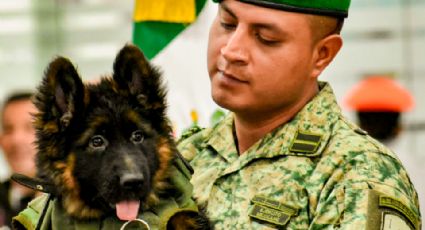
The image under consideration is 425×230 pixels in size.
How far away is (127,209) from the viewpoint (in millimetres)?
2918

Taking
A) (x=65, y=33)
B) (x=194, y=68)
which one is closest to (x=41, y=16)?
(x=65, y=33)

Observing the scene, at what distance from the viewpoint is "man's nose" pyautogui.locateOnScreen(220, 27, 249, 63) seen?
298cm

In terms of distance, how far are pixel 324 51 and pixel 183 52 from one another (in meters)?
1.77

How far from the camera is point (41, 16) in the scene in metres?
10.7

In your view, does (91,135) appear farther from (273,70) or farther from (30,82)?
(30,82)

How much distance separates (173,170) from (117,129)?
238mm

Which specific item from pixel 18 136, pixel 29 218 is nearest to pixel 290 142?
pixel 29 218

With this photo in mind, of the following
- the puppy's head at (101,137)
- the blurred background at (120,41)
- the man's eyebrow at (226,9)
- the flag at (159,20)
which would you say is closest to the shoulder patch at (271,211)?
the puppy's head at (101,137)

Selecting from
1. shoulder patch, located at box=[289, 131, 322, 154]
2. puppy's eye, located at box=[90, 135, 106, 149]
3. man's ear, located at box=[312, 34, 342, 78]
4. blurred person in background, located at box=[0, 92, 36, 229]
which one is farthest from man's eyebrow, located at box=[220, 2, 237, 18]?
blurred person in background, located at box=[0, 92, 36, 229]

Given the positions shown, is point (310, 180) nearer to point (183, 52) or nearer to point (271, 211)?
point (271, 211)

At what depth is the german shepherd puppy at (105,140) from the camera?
2910 mm

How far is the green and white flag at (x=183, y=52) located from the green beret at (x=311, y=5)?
1.50 meters

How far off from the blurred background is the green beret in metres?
5.56

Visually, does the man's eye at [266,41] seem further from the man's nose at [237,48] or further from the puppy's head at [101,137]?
the puppy's head at [101,137]
